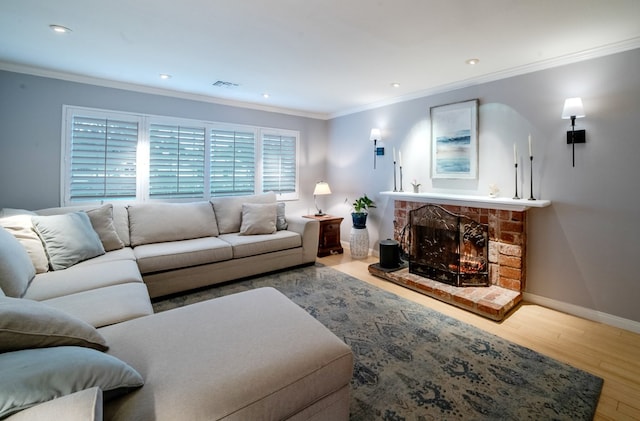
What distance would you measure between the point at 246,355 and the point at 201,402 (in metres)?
0.28

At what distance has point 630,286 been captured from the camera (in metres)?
2.58

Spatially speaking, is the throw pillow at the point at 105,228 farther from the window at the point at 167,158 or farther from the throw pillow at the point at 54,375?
the throw pillow at the point at 54,375

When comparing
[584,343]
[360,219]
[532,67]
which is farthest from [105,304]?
[532,67]

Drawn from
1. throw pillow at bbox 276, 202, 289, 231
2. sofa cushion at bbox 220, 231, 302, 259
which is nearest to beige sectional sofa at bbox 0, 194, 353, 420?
sofa cushion at bbox 220, 231, 302, 259

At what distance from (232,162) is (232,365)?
3864 millimetres

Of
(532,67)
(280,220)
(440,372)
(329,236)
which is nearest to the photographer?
(440,372)

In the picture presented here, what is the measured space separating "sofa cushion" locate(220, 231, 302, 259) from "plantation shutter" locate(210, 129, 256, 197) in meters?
0.99

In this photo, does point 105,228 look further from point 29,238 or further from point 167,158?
Answer: point 167,158

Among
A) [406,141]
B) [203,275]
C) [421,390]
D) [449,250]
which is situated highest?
[406,141]

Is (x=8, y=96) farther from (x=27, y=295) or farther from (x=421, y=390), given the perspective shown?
(x=421, y=390)

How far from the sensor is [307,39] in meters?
2.51

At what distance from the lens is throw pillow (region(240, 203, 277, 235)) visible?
398cm

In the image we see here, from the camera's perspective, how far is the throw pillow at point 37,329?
38.1 inches

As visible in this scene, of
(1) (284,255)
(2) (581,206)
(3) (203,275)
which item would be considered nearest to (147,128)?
(3) (203,275)
